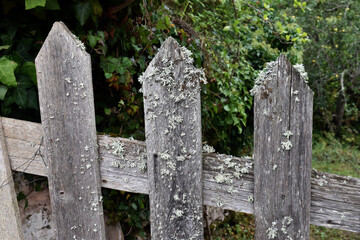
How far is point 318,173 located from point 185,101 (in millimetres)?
554

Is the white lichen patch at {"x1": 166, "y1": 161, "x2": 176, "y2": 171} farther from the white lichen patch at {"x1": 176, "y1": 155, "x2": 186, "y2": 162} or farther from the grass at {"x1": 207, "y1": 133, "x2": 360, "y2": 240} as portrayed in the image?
the grass at {"x1": 207, "y1": 133, "x2": 360, "y2": 240}

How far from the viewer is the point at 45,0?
125 cm

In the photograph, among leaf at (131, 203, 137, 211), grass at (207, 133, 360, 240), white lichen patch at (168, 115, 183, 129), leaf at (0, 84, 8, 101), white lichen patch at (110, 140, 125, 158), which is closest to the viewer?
white lichen patch at (168, 115, 183, 129)

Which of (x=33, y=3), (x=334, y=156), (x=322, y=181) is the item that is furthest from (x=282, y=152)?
(x=334, y=156)

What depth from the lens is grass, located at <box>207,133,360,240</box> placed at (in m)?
3.58

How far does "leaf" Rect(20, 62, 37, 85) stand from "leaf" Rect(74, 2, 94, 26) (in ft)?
0.99

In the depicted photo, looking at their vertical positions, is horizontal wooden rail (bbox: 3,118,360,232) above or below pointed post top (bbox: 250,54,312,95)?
below

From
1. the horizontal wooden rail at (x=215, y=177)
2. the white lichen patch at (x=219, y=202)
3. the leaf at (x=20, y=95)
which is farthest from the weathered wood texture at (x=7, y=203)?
the white lichen patch at (x=219, y=202)

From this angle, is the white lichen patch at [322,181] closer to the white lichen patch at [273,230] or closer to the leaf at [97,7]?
the white lichen patch at [273,230]

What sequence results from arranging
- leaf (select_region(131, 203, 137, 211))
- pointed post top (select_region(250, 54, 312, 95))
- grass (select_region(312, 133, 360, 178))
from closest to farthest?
pointed post top (select_region(250, 54, 312, 95)), leaf (select_region(131, 203, 137, 211)), grass (select_region(312, 133, 360, 178))

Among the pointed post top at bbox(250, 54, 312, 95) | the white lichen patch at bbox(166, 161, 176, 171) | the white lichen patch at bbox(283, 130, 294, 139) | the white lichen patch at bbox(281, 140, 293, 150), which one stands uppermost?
the pointed post top at bbox(250, 54, 312, 95)

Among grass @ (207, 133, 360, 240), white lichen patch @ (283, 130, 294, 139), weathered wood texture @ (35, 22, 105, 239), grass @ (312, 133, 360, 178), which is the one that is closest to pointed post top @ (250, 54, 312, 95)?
white lichen patch @ (283, 130, 294, 139)

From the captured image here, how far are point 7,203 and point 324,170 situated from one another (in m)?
6.02

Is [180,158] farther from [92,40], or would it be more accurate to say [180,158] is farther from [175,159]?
[92,40]
